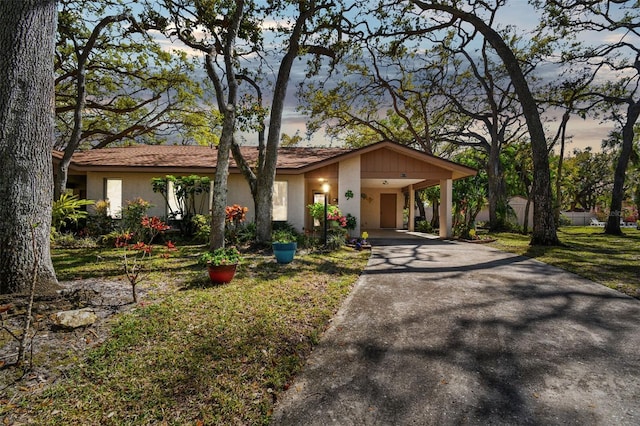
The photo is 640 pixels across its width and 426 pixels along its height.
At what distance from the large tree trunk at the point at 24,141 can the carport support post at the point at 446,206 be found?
1281 centimetres

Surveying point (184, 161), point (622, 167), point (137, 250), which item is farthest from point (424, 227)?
point (137, 250)

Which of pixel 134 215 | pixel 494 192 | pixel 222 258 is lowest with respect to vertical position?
pixel 222 258

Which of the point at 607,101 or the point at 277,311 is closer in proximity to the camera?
the point at 277,311

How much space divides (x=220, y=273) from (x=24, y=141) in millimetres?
3205

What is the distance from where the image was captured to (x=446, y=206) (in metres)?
13.5

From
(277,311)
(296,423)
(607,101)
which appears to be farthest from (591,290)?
(607,101)

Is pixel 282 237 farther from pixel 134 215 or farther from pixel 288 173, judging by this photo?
pixel 134 215

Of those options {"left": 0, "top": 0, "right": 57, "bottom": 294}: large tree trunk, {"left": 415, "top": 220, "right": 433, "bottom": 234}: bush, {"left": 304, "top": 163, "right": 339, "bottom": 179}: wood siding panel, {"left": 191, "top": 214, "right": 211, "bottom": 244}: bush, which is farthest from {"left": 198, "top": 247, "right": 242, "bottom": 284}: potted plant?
{"left": 415, "top": 220, "right": 433, "bottom": 234}: bush

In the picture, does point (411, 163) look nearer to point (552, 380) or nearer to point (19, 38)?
point (552, 380)

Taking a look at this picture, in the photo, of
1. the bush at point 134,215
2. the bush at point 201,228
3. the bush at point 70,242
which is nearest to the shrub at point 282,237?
the bush at point 201,228

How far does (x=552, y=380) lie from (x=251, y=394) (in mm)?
2598

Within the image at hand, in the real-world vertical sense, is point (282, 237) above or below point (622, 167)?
below

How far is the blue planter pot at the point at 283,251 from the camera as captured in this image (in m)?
7.23

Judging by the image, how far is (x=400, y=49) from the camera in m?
15.1
